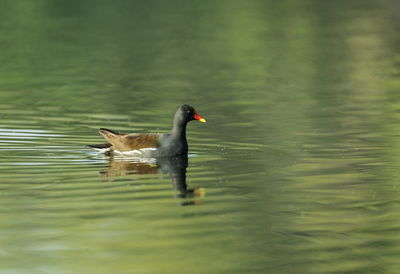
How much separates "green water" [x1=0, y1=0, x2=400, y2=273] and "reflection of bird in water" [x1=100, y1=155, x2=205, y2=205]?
3.1 inches

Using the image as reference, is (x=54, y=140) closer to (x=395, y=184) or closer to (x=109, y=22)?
(x=395, y=184)

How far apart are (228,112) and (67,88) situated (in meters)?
6.57

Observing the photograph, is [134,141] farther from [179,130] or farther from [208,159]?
[208,159]

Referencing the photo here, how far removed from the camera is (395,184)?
1833cm

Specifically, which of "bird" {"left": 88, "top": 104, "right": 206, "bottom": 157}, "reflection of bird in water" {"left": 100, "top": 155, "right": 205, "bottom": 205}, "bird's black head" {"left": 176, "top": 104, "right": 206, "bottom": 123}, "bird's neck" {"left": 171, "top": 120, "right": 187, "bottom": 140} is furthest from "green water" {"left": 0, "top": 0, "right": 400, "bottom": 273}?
"bird's black head" {"left": 176, "top": 104, "right": 206, "bottom": 123}

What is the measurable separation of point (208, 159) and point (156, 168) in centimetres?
101

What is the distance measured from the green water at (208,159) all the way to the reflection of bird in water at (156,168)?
0.08 metres

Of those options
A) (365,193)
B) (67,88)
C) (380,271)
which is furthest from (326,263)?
(67,88)

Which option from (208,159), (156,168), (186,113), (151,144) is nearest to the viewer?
(156,168)

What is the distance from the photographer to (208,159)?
21.0 meters

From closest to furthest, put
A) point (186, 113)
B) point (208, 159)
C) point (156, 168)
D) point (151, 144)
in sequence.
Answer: point (156, 168)
point (208, 159)
point (151, 144)
point (186, 113)

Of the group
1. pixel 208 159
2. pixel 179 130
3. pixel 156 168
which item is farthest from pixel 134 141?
pixel 208 159

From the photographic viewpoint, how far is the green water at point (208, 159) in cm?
1388

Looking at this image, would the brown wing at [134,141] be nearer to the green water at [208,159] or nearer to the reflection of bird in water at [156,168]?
the reflection of bird in water at [156,168]
